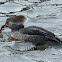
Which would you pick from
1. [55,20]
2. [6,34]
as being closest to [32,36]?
[6,34]

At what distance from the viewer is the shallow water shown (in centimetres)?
778

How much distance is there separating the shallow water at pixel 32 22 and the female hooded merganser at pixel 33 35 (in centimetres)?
22

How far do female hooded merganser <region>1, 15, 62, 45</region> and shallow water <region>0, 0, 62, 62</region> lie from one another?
0.72 feet

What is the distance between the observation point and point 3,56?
7.85m

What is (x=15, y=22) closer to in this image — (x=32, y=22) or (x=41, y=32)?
(x=41, y=32)

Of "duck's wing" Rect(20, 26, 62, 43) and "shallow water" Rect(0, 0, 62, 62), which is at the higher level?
"duck's wing" Rect(20, 26, 62, 43)

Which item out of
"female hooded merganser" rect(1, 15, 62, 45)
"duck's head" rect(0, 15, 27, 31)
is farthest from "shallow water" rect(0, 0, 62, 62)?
"duck's head" rect(0, 15, 27, 31)

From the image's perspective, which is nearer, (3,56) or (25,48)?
(3,56)

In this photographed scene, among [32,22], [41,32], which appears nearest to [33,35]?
[41,32]

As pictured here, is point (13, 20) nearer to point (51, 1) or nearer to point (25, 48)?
point (25, 48)

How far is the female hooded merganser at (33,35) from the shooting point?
8.73 metres

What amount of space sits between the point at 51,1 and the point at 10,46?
6553 mm

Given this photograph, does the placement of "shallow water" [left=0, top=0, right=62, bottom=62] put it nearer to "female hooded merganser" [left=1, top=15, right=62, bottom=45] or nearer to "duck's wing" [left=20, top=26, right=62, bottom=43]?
"female hooded merganser" [left=1, top=15, right=62, bottom=45]

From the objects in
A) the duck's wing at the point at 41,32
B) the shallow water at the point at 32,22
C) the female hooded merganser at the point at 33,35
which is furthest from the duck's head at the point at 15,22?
the duck's wing at the point at 41,32
